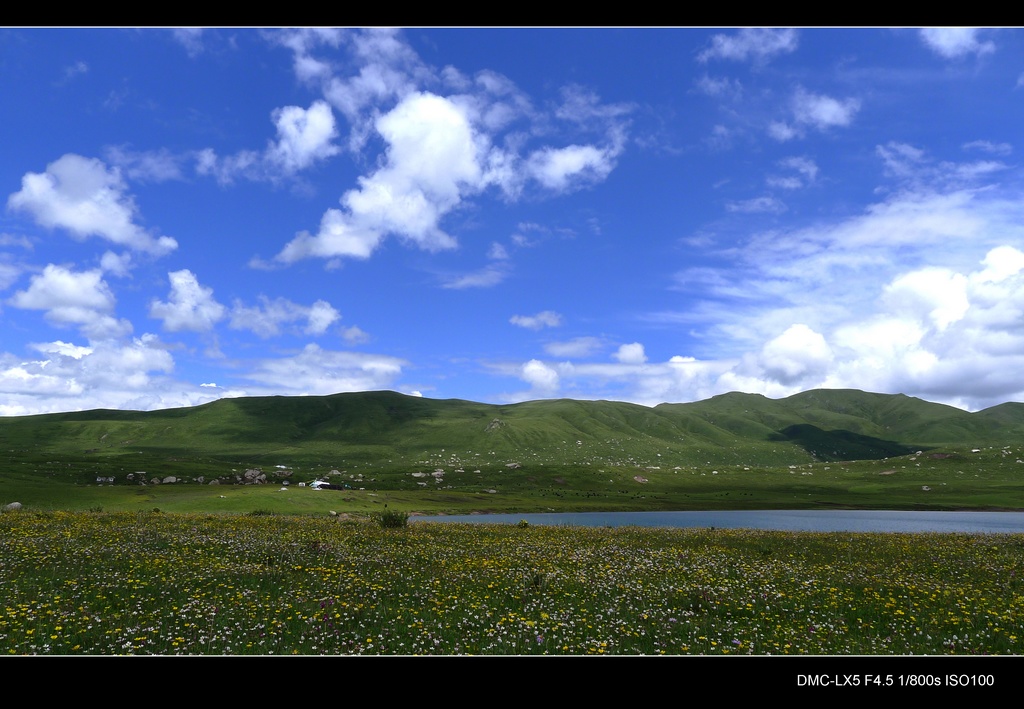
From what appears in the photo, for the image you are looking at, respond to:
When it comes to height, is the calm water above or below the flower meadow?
below

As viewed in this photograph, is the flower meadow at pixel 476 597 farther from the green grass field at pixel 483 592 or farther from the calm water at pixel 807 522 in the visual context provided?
the calm water at pixel 807 522

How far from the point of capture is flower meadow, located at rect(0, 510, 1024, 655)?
11914 mm

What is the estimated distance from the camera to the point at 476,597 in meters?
16.0

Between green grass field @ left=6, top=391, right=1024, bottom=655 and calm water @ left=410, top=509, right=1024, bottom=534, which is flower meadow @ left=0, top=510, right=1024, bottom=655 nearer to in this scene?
green grass field @ left=6, top=391, right=1024, bottom=655

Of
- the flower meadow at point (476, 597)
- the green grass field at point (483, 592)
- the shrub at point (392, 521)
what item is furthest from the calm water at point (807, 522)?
the flower meadow at point (476, 597)

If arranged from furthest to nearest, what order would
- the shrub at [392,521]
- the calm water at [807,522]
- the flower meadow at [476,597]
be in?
the calm water at [807,522] < the shrub at [392,521] < the flower meadow at [476,597]

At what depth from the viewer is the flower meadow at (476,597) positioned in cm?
1191

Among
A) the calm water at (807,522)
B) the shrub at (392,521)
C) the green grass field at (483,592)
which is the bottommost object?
the calm water at (807,522)

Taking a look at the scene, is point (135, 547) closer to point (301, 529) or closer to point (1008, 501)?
point (301, 529)

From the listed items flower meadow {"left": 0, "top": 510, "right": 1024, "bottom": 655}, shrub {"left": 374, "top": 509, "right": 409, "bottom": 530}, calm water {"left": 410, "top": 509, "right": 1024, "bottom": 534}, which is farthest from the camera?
calm water {"left": 410, "top": 509, "right": 1024, "bottom": 534}

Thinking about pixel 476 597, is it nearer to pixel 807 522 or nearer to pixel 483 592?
pixel 483 592

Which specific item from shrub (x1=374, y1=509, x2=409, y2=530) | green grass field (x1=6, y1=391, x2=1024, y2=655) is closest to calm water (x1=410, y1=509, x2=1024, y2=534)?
shrub (x1=374, y1=509, x2=409, y2=530)

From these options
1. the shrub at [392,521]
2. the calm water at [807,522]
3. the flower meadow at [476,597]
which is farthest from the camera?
the calm water at [807,522]
